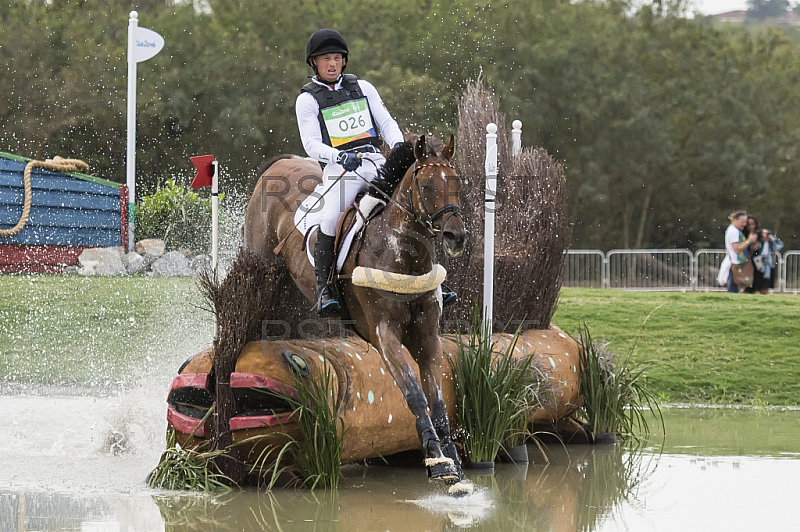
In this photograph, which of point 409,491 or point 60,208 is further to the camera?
point 60,208

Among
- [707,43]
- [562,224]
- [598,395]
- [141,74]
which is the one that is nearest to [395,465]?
[598,395]

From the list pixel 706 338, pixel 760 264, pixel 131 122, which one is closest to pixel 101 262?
pixel 131 122

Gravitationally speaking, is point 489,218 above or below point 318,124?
below

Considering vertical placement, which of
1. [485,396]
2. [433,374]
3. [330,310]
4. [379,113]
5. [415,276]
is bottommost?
[485,396]

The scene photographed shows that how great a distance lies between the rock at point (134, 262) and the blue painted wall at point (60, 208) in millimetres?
558

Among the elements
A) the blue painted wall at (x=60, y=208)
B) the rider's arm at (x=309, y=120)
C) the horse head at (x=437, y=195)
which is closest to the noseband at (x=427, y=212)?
the horse head at (x=437, y=195)

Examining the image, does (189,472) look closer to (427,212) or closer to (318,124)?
(427,212)

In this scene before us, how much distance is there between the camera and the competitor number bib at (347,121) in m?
6.98

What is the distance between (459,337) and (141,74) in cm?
2073

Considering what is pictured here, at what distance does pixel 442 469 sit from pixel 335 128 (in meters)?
2.32

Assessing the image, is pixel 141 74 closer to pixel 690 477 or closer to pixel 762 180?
pixel 762 180

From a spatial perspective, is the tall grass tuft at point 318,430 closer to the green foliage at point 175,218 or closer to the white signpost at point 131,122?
the white signpost at point 131,122

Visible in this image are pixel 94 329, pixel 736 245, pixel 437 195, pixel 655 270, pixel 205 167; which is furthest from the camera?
pixel 655 270

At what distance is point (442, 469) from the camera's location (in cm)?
594
